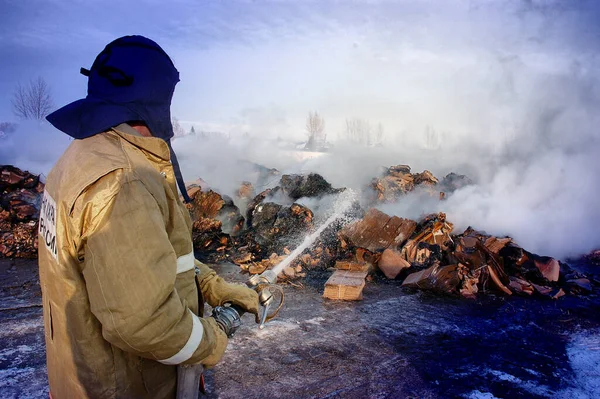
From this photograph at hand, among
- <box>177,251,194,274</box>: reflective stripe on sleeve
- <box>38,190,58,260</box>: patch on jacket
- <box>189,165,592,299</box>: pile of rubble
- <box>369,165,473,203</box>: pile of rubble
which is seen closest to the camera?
<box>38,190,58,260</box>: patch on jacket

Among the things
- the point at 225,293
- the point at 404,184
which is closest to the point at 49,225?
the point at 225,293

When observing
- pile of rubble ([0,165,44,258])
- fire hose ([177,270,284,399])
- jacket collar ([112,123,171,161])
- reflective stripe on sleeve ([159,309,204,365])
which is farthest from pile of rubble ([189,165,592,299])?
jacket collar ([112,123,171,161])

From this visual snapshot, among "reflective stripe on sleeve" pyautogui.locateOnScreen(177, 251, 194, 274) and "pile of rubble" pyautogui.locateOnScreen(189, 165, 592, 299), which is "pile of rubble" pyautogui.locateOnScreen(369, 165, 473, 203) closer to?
"pile of rubble" pyautogui.locateOnScreen(189, 165, 592, 299)

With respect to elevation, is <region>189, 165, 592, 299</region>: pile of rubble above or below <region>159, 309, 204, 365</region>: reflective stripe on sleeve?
below

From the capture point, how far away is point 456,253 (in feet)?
21.5

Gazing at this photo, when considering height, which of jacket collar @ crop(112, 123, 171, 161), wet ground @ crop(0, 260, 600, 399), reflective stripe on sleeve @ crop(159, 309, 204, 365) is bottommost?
wet ground @ crop(0, 260, 600, 399)

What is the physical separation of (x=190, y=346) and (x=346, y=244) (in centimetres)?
634

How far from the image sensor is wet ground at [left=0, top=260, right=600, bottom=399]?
340 cm

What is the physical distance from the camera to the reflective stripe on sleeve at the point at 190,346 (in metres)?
1.38

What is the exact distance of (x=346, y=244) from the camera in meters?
7.59

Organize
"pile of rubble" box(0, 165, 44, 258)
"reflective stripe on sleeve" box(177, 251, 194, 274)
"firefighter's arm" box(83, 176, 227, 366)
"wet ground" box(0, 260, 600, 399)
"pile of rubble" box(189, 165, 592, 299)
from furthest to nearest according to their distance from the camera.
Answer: "pile of rubble" box(0, 165, 44, 258) < "pile of rubble" box(189, 165, 592, 299) < "wet ground" box(0, 260, 600, 399) < "reflective stripe on sleeve" box(177, 251, 194, 274) < "firefighter's arm" box(83, 176, 227, 366)

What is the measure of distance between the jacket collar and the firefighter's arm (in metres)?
0.22

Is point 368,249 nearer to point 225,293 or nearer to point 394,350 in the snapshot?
point 394,350

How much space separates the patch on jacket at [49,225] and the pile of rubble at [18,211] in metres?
7.29
